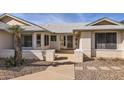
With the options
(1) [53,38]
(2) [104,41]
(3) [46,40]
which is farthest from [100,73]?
(1) [53,38]

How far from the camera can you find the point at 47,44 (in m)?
22.7

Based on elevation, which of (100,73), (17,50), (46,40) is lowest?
(100,73)

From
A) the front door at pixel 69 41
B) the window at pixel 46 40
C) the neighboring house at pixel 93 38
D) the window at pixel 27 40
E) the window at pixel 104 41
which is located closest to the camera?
the neighboring house at pixel 93 38

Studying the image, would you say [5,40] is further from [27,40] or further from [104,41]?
[104,41]

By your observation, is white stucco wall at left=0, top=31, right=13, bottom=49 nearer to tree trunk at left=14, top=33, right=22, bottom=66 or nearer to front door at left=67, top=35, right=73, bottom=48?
tree trunk at left=14, top=33, right=22, bottom=66

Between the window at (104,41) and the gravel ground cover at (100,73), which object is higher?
the window at (104,41)

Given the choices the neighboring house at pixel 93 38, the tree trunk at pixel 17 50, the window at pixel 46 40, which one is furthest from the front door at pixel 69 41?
the tree trunk at pixel 17 50

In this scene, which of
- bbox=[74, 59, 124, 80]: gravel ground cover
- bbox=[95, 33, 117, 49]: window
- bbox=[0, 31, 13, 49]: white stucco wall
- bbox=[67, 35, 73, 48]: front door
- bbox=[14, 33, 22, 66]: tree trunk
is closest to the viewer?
bbox=[74, 59, 124, 80]: gravel ground cover

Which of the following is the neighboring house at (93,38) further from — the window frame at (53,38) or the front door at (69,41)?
the front door at (69,41)

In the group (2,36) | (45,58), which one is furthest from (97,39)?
(2,36)

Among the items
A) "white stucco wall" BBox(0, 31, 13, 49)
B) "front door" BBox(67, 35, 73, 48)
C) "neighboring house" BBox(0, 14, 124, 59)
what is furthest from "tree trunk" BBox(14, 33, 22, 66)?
"front door" BBox(67, 35, 73, 48)
